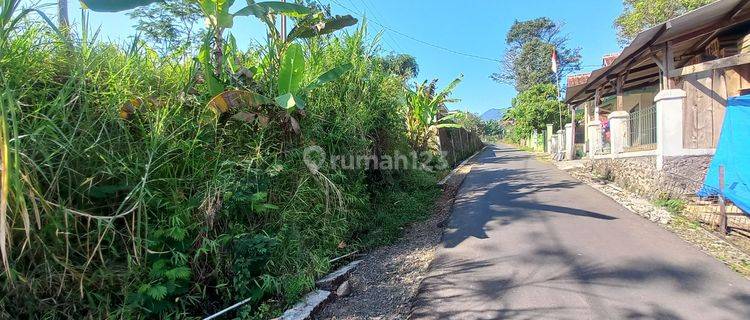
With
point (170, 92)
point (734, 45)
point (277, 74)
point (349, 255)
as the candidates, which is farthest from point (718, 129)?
point (170, 92)

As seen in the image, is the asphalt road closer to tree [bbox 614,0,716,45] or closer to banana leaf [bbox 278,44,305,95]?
banana leaf [bbox 278,44,305,95]

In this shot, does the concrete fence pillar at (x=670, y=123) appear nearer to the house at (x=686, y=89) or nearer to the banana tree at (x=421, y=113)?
the house at (x=686, y=89)

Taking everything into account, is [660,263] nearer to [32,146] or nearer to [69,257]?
[69,257]

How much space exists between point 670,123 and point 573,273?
479 cm

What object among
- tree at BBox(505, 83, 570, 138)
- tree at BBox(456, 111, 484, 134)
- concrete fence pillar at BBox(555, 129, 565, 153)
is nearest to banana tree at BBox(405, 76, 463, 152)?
tree at BBox(456, 111, 484, 134)

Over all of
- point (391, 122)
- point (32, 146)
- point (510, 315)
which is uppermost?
point (391, 122)

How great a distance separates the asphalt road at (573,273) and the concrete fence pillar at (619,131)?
4.07 meters

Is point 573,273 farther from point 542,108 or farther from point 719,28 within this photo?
point 542,108

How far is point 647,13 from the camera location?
2077 centimetres

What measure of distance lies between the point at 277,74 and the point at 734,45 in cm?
1018

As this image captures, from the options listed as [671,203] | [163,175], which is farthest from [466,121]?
[163,175]

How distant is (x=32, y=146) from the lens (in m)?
2.39

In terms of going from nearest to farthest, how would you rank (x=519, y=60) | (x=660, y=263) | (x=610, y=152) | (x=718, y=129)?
(x=660, y=263), (x=718, y=129), (x=610, y=152), (x=519, y=60)

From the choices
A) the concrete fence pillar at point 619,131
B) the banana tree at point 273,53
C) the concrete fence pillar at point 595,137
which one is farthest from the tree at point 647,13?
the banana tree at point 273,53
